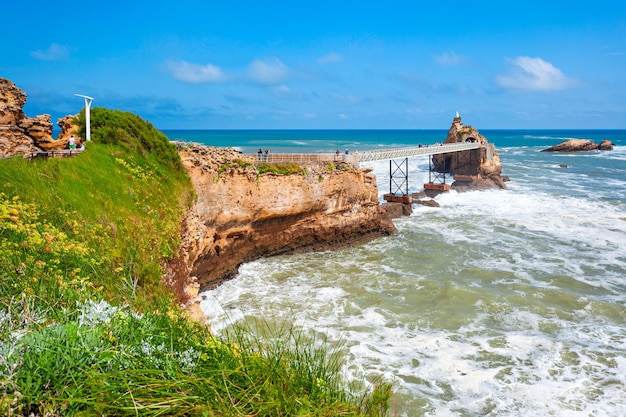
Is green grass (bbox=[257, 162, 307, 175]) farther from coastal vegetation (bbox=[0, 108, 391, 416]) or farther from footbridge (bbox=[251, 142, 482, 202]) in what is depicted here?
coastal vegetation (bbox=[0, 108, 391, 416])

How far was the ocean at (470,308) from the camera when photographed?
1074 centimetres

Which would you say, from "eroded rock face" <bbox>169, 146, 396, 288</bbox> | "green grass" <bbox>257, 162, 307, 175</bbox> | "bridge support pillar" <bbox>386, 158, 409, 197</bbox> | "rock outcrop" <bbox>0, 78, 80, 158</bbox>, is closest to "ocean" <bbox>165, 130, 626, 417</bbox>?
"eroded rock face" <bbox>169, 146, 396, 288</bbox>

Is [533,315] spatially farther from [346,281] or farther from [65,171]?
[65,171]

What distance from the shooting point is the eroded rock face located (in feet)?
64.0

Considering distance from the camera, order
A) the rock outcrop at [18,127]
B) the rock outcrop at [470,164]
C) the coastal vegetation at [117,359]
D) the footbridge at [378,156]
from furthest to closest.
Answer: the rock outcrop at [470,164] < the footbridge at [378,156] < the rock outcrop at [18,127] < the coastal vegetation at [117,359]

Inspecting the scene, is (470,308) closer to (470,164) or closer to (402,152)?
(402,152)

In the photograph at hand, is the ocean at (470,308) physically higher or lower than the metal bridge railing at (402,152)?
lower

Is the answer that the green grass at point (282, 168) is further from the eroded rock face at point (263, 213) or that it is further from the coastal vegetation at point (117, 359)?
the coastal vegetation at point (117, 359)

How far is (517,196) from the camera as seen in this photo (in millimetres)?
39469

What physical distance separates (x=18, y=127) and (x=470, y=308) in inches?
701

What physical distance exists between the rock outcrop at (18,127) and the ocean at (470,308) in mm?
8708

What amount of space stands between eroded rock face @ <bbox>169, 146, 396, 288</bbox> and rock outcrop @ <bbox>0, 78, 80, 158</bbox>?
549cm

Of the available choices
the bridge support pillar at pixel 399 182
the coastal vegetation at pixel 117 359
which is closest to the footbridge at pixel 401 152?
the bridge support pillar at pixel 399 182

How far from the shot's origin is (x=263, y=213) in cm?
2236
